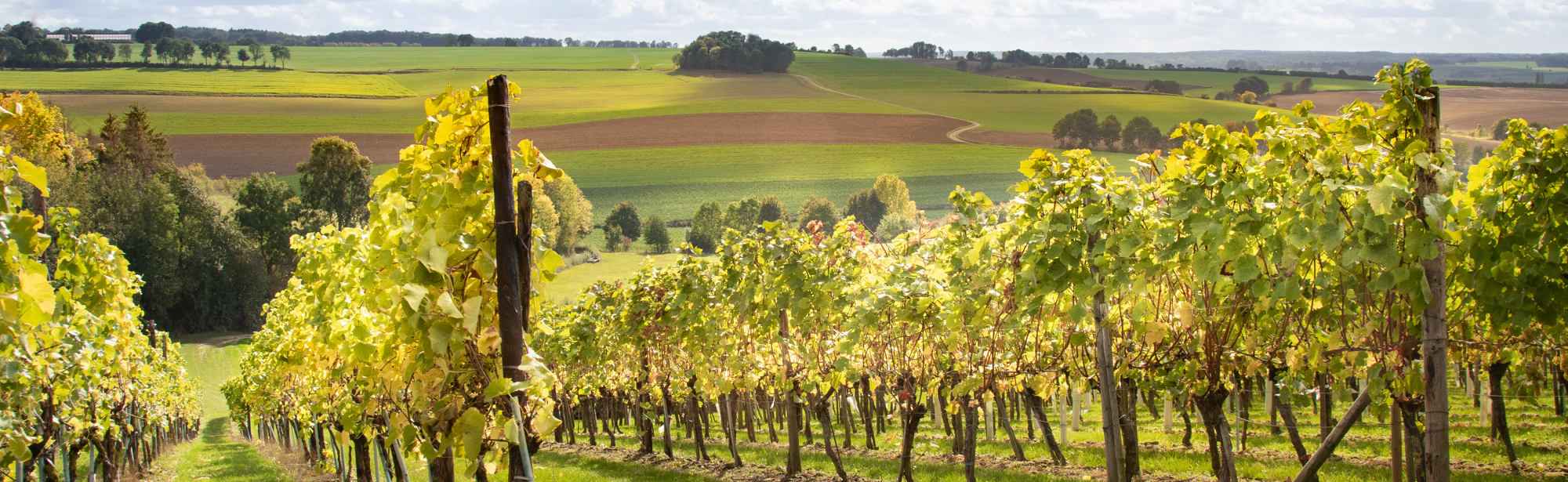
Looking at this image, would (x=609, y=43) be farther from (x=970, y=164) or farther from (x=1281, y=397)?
(x=1281, y=397)

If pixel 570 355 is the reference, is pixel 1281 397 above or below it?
above

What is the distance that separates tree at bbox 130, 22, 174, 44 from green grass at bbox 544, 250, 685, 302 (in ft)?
205

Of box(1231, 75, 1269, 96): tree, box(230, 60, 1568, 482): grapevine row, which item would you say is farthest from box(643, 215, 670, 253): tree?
box(230, 60, 1568, 482): grapevine row

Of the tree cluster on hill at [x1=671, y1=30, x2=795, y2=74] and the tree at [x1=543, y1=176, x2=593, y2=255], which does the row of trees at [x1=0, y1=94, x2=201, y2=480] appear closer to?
the tree at [x1=543, y1=176, x2=593, y2=255]

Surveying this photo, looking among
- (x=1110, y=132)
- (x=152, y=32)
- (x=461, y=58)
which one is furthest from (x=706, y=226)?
(x=152, y=32)

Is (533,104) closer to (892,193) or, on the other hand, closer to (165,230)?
(892,193)

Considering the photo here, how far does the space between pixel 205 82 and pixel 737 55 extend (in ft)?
164

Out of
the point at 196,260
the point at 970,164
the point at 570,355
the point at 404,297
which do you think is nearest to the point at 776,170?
the point at 970,164

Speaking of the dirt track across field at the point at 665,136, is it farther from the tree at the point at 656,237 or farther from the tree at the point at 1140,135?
the tree at the point at 1140,135

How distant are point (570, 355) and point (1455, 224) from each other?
36.8ft

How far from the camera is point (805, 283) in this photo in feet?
23.1

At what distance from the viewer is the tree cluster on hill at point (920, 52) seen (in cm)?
10350

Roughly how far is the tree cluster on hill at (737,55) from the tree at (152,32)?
5477cm

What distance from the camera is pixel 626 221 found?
65062 mm
